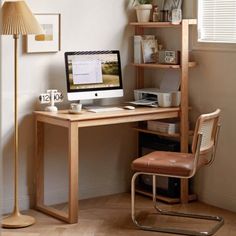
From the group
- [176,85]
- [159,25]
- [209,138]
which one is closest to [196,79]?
[176,85]

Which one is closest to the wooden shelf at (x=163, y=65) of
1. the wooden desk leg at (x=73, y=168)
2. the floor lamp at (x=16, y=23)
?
the wooden desk leg at (x=73, y=168)

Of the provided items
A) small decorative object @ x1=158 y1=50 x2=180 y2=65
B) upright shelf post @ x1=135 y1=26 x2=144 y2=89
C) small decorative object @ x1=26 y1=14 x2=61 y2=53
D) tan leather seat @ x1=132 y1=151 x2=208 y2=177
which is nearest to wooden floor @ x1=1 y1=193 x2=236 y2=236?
tan leather seat @ x1=132 y1=151 x2=208 y2=177

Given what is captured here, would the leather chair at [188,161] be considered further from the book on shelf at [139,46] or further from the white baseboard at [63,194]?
the book on shelf at [139,46]

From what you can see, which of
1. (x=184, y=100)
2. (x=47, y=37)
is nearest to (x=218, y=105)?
(x=184, y=100)

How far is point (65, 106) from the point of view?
392 centimetres

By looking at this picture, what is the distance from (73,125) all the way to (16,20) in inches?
30.2

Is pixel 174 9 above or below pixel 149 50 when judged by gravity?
above

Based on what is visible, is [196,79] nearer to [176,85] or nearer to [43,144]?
[176,85]

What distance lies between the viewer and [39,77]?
379 centimetres

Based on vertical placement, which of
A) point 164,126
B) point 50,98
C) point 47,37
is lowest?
point 164,126

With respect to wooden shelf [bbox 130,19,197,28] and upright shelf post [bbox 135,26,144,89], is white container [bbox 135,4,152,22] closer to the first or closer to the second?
wooden shelf [bbox 130,19,197,28]

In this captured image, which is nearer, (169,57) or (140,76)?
(169,57)

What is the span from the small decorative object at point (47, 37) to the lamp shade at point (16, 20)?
0.43 meters

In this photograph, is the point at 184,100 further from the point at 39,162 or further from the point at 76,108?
the point at 39,162
